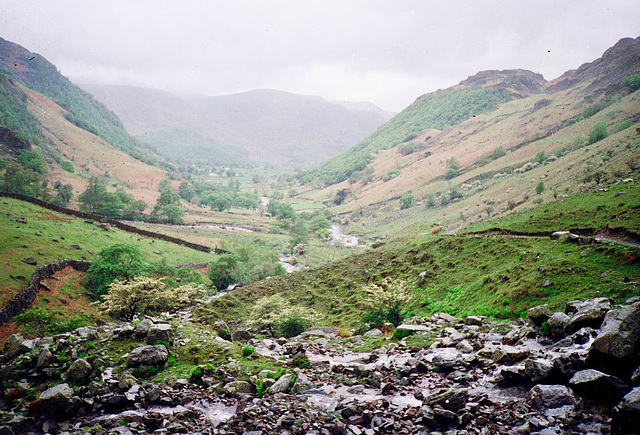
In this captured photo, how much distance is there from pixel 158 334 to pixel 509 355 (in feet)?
44.9

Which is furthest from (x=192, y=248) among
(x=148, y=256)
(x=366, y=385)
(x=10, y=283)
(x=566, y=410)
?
(x=566, y=410)

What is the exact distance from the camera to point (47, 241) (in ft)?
132

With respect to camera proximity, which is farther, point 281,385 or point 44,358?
point 44,358

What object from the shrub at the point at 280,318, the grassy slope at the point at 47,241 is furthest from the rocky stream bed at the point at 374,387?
the grassy slope at the point at 47,241

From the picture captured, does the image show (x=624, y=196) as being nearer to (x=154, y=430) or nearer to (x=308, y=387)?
(x=308, y=387)

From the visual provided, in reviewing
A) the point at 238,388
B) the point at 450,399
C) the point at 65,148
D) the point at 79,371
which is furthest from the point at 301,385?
the point at 65,148

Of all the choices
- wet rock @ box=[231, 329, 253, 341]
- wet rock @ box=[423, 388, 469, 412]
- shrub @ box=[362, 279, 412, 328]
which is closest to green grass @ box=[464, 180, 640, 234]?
shrub @ box=[362, 279, 412, 328]

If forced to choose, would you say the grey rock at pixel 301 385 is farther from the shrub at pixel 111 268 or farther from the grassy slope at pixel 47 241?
the grassy slope at pixel 47 241

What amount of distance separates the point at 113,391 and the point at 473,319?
15.2 metres

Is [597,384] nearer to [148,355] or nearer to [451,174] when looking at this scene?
[148,355]

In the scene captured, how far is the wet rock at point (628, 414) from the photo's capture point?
23.0 ft

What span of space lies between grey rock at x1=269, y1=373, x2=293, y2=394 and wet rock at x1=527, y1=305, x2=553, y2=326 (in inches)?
397

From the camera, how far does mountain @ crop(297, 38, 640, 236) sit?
5764cm

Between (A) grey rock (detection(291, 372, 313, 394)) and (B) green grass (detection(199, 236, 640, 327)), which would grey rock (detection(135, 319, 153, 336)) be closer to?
(A) grey rock (detection(291, 372, 313, 394))
